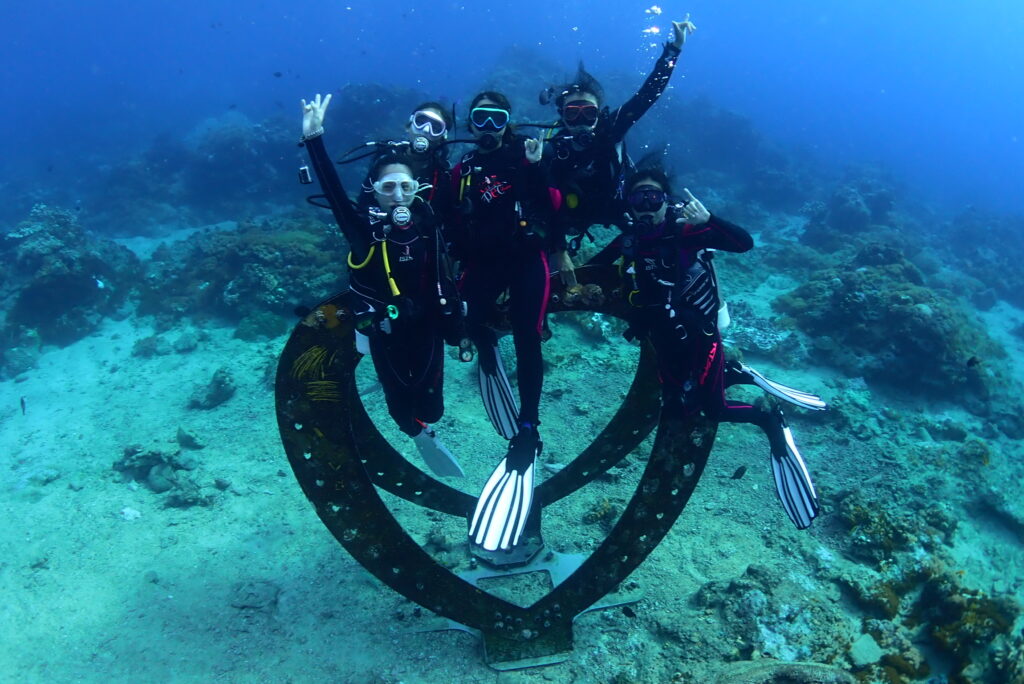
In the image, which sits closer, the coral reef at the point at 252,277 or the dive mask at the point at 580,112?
the dive mask at the point at 580,112

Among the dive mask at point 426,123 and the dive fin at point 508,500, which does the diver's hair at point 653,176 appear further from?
the dive fin at point 508,500

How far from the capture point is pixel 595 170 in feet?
15.5

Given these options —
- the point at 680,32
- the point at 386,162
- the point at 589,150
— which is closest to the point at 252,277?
the point at 386,162

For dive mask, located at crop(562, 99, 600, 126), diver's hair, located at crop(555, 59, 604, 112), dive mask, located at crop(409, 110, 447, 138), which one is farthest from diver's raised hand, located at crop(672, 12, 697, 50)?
dive mask, located at crop(409, 110, 447, 138)

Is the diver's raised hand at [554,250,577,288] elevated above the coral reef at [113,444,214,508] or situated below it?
above

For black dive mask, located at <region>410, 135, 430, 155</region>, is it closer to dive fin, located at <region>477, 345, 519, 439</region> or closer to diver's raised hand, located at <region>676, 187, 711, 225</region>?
dive fin, located at <region>477, 345, 519, 439</region>

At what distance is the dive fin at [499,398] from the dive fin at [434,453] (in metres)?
0.65

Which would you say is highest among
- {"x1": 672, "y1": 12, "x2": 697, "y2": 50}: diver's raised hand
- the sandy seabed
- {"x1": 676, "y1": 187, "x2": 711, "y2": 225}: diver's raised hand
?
{"x1": 672, "y1": 12, "x2": 697, "y2": 50}: diver's raised hand

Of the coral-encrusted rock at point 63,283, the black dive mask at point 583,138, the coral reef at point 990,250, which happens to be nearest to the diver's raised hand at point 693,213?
the black dive mask at point 583,138

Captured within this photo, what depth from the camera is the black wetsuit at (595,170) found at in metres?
4.66

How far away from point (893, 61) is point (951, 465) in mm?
162400

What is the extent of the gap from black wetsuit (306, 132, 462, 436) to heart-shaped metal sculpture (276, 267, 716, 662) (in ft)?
0.86

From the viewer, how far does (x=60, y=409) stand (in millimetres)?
10258

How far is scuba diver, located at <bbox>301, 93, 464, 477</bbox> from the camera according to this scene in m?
3.71
